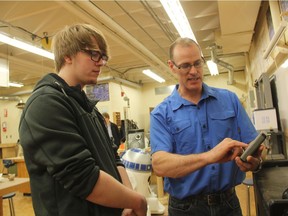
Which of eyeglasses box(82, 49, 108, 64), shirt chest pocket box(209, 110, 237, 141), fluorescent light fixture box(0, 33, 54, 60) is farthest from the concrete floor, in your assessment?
eyeglasses box(82, 49, 108, 64)

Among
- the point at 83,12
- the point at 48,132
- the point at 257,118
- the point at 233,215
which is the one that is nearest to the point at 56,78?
the point at 48,132

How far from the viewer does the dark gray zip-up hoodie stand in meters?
0.80

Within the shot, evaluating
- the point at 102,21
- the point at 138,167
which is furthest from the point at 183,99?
the point at 102,21

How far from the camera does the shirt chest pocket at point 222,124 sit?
1276 mm

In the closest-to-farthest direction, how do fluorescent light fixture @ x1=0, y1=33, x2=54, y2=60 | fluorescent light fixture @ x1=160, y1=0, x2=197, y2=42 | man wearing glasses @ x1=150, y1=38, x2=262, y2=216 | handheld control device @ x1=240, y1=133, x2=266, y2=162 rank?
1. handheld control device @ x1=240, y1=133, x2=266, y2=162
2. man wearing glasses @ x1=150, y1=38, x2=262, y2=216
3. fluorescent light fixture @ x1=160, y1=0, x2=197, y2=42
4. fluorescent light fixture @ x1=0, y1=33, x2=54, y2=60

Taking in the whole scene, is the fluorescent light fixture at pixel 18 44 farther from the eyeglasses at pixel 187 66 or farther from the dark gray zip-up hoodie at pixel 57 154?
the dark gray zip-up hoodie at pixel 57 154

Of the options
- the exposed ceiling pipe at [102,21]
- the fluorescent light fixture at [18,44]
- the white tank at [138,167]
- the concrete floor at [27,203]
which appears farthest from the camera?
the concrete floor at [27,203]

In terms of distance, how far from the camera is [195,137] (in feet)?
4.19

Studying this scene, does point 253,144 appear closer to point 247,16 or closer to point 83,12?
point 83,12

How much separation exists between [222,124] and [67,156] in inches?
31.9

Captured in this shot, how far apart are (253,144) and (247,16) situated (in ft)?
10.5

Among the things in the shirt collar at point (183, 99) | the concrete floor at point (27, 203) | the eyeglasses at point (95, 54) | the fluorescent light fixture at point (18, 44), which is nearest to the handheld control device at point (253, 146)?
the shirt collar at point (183, 99)

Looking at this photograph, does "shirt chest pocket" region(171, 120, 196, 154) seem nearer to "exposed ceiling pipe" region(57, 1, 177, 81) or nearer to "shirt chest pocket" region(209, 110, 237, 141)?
"shirt chest pocket" region(209, 110, 237, 141)

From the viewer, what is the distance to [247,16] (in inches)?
143
